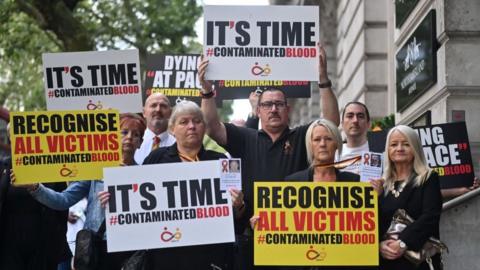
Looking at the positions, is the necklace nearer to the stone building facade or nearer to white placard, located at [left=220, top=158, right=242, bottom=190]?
white placard, located at [left=220, top=158, right=242, bottom=190]

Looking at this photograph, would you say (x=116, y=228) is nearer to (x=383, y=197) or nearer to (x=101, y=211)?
(x=101, y=211)

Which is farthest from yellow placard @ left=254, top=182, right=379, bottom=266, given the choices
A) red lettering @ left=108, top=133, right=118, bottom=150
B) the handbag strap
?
red lettering @ left=108, top=133, right=118, bottom=150

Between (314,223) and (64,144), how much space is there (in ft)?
7.30

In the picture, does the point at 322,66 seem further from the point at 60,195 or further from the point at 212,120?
the point at 60,195

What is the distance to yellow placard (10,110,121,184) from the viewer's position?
8578 millimetres

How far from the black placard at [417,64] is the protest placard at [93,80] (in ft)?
13.3

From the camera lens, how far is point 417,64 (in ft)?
42.7

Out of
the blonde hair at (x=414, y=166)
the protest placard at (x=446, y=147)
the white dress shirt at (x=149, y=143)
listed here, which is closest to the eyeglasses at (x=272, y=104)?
the blonde hair at (x=414, y=166)

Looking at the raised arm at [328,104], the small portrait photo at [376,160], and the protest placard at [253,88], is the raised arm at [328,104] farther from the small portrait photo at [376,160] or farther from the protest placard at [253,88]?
the protest placard at [253,88]

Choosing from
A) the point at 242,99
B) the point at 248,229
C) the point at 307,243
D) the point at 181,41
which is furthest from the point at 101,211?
the point at 181,41

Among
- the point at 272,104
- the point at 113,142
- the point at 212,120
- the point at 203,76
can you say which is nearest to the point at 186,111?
the point at 212,120

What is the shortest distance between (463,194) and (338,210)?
8.68ft

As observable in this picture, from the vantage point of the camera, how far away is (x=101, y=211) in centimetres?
845

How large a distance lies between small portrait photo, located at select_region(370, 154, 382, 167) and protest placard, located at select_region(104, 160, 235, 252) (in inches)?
41.9
